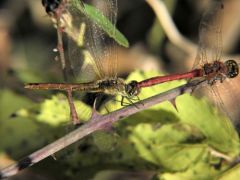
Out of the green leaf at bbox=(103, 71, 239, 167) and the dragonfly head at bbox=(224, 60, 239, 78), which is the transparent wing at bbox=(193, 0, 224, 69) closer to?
the dragonfly head at bbox=(224, 60, 239, 78)

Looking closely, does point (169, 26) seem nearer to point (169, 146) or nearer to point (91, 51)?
point (91, 51)

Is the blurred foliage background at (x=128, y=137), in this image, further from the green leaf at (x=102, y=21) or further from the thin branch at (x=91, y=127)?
the thin branch at (x=91, y=127)

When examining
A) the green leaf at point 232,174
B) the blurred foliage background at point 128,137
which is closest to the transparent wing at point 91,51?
the blurred foliage background at point 128,137

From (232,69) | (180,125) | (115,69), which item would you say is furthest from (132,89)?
(232,69)

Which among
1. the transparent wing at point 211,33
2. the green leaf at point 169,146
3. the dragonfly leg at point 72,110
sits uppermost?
the transparent wing at point 211,33

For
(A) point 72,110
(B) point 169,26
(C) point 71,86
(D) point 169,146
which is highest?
(B) point 169,26

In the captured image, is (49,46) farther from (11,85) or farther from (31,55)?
(11,85)

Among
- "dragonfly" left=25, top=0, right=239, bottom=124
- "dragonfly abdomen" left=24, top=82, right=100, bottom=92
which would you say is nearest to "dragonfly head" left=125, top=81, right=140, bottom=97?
"dragonfly" left=25, top=0, right=239, bottom=124
